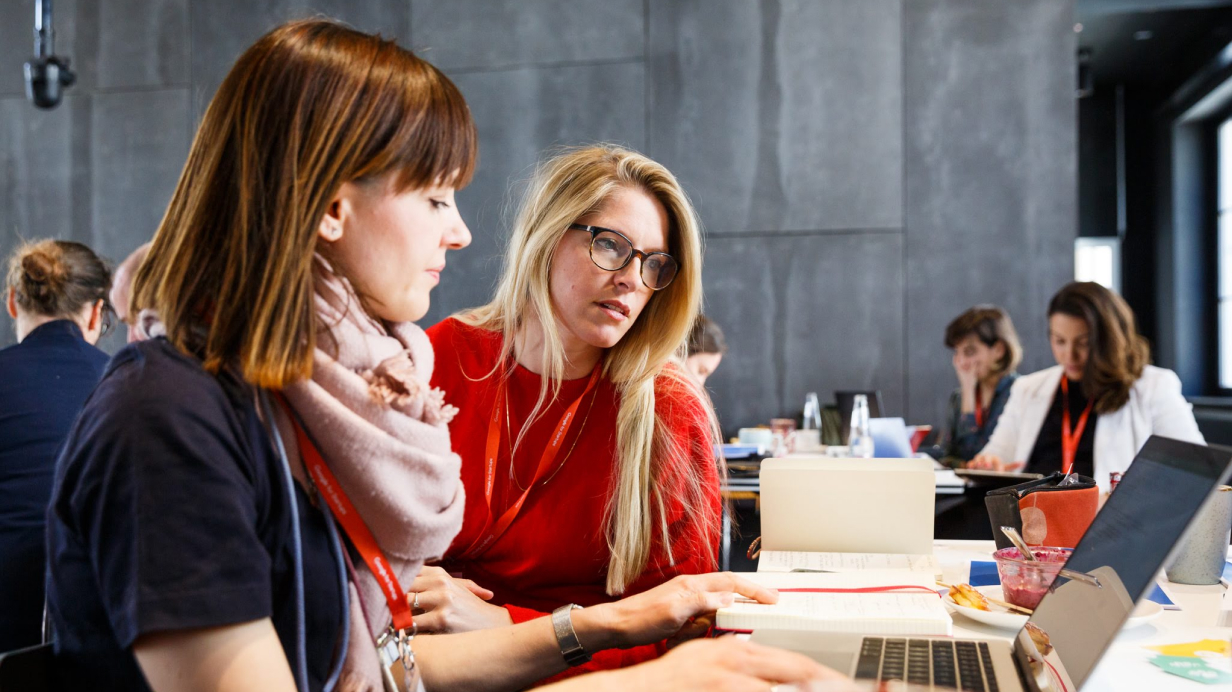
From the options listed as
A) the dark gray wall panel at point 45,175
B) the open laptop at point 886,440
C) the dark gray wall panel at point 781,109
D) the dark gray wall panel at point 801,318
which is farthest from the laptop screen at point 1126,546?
the dark gray wall panel at point 45,175

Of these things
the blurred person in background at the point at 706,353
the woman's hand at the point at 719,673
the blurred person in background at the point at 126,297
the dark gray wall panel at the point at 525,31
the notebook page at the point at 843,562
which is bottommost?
the notebook page at the point at 843,562

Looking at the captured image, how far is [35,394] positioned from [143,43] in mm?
4881

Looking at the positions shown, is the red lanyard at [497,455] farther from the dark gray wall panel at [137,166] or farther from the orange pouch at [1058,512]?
the dark gray wall panel at [137,166]

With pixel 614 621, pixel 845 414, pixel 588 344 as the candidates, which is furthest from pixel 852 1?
pixel 614 621

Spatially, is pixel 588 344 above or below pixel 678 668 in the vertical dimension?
above

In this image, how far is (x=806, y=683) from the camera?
0.90 metres

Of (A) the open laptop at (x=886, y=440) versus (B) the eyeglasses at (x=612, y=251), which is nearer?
(B) the eyeglasses at (x=612, y=251)

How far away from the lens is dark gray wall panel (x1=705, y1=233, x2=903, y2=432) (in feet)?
18.2

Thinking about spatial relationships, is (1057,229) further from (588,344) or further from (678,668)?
(678,668)

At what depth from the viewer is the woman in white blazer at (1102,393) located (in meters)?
3.48

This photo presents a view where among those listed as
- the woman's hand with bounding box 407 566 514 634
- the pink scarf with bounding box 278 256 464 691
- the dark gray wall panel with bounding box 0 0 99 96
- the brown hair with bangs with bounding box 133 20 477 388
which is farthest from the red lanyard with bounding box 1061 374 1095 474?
the dark gray wall panel with bounding box 0 0 99 96

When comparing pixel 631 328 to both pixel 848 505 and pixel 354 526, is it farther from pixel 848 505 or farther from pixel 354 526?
pixel 354 526

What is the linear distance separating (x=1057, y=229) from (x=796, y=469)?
4.47 m

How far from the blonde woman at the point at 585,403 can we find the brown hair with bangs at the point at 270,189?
0.76 meters
